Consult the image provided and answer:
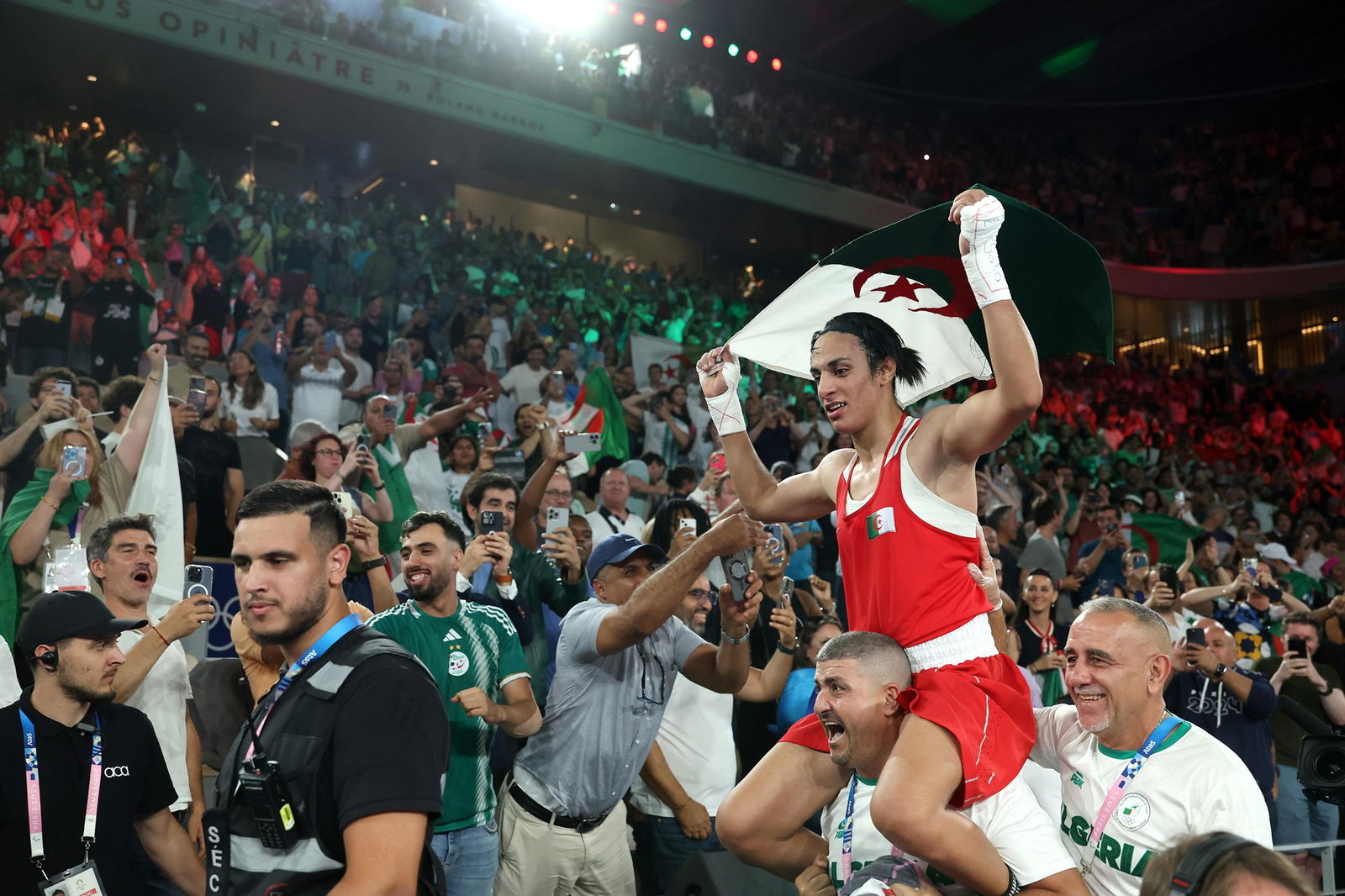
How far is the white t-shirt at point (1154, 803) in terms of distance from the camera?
3131 millimetres

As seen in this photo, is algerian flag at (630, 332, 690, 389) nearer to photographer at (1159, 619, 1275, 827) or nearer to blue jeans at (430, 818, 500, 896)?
photographer at (1159, 619, 1275, 827)

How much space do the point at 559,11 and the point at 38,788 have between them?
1936 centimetres

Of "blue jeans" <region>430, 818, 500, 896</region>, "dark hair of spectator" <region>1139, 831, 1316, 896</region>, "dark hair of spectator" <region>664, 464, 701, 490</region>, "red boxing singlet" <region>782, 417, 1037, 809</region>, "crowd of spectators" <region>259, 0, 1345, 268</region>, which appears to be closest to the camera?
"dark hair of spectator" <region>1139, 831, 1316, 896</region>

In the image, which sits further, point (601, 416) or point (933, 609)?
point (601, 416)

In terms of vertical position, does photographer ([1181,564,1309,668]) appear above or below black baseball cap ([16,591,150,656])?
below

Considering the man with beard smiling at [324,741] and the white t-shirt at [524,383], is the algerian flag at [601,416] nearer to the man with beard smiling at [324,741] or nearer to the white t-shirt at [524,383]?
the white t-shirt at [524,383]

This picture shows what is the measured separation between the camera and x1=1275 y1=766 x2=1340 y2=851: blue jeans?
298 inches

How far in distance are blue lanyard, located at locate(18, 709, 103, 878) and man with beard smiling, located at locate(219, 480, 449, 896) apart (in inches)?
57.9

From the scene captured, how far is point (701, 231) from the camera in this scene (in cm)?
2438

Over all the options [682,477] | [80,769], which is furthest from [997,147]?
[80,769]

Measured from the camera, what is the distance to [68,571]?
4293 millimetres

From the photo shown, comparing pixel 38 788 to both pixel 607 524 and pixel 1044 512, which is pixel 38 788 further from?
pixel 1044 512

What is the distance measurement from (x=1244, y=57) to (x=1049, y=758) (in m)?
30.3

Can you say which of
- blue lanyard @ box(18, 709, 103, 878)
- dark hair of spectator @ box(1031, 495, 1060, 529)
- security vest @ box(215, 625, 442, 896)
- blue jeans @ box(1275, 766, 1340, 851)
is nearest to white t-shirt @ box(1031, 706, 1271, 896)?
security vest @ box(215, 625, 442, 896)
